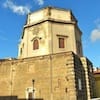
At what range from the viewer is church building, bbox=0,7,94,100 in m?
19.4

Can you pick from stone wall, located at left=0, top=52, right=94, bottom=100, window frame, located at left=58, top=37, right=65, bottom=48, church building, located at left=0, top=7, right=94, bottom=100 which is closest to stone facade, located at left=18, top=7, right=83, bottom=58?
church building, located at left=0, top=7, right=94, bottom=100

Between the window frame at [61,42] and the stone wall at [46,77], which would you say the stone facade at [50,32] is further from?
the stone wall at [46,77]

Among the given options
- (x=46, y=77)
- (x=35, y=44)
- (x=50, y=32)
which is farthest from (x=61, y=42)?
(x=46, y=77)

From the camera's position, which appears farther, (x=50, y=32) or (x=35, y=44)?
(x=35, y=44)

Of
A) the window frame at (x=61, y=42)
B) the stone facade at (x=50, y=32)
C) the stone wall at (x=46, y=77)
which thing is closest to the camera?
the stone wall at (x=46, y=77)

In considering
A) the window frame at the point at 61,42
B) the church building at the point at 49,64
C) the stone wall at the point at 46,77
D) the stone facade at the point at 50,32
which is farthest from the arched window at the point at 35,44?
the stone wall at the point at 46,77

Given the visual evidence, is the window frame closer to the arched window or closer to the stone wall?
the arched window

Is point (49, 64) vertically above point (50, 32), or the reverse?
point (50, 32)

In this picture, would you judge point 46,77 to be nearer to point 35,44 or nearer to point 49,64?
point 49,64

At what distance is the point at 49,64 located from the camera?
2053 cm

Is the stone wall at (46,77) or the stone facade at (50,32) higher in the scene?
the stone facade at (50,32)

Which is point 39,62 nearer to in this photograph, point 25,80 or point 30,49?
point 25,80

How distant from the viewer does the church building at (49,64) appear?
63.7 feet

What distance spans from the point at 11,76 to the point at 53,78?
16.2 feet
